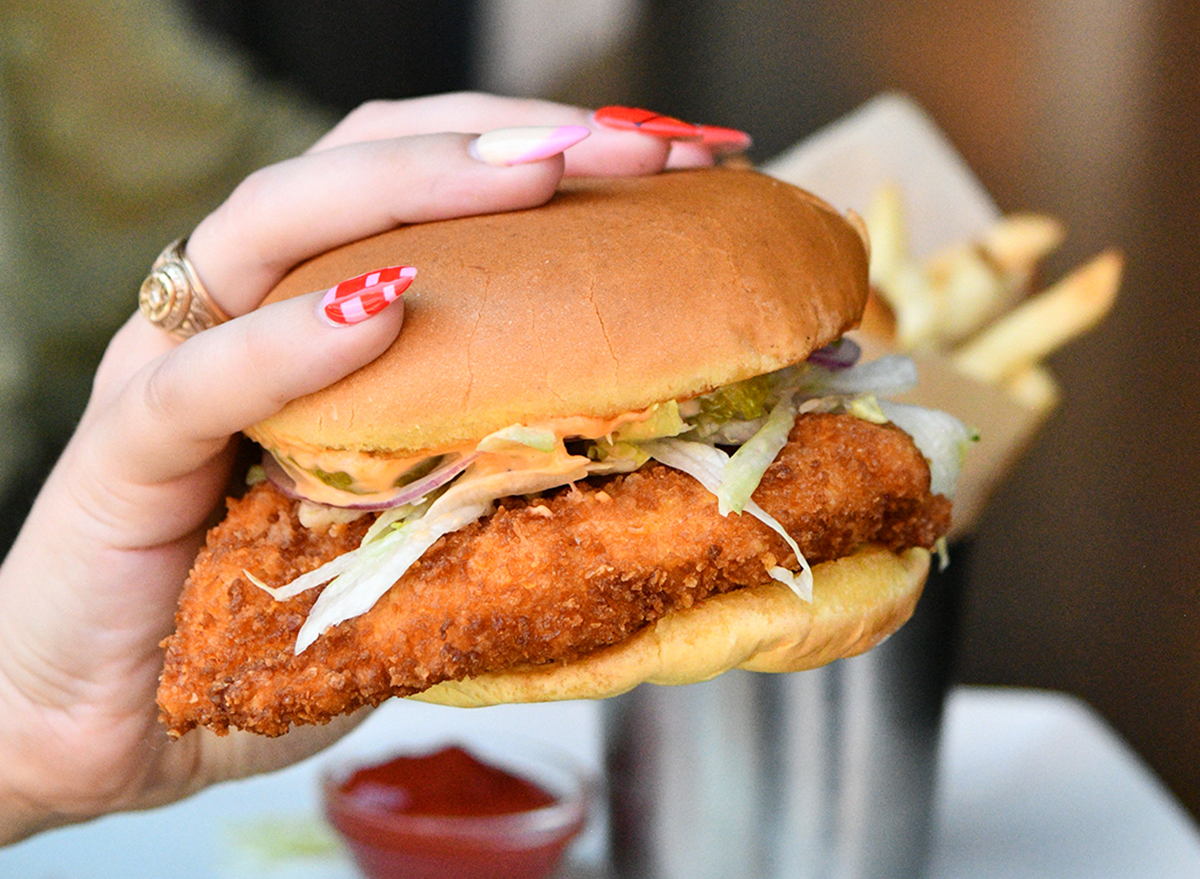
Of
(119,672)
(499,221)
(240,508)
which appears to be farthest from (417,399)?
(119,672)

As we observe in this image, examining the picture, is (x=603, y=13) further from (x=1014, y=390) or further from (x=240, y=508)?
(x=240, y=508)

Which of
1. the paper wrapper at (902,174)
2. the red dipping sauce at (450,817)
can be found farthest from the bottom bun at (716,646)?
the paper wrapper at (902,174)

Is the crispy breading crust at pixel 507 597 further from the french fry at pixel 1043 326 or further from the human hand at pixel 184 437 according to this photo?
the french fry at pixel 1043 326

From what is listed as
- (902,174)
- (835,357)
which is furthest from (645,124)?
(902,174)

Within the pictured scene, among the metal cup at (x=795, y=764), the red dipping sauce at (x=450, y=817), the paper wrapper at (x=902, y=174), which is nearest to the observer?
the red dipping sauce at (x=450, y=817)

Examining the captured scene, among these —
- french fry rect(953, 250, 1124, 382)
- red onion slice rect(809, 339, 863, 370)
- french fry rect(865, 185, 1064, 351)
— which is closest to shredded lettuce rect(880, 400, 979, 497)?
red onion slice rect(809, 339, 863, 370)

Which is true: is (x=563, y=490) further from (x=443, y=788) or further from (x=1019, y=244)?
(x=1019, y=244)
